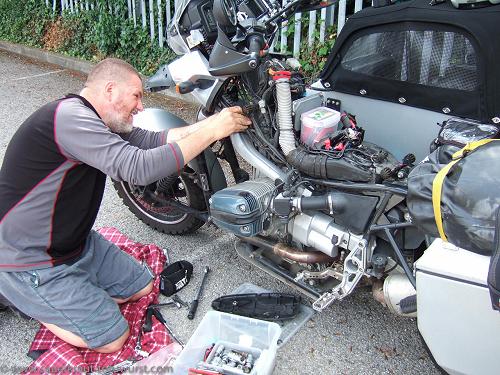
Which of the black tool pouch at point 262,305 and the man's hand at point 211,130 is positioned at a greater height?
the man's hand at point 211,130

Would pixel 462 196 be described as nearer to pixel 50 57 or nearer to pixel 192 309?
pixel 192 309

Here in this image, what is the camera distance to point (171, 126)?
3256 mm

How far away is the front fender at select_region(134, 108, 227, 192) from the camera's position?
3160mm

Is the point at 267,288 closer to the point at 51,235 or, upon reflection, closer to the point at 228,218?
the point at 228,218

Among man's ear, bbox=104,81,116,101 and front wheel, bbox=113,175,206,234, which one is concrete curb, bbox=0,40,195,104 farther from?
man's ear, bbox=104,81,116,101

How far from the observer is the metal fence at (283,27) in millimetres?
5539

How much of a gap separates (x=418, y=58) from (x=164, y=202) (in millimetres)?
1778

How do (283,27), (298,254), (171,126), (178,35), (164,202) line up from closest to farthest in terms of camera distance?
(298,254) → (178,35) → (171,126) → (164,202) → (283,27)

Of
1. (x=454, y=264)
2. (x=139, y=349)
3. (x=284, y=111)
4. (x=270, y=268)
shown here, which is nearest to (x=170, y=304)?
(x=139, y=349)

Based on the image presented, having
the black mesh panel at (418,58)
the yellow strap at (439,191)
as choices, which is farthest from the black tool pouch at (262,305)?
the black mesh panel at (418,58)

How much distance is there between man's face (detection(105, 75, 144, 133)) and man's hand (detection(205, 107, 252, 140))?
387 mm

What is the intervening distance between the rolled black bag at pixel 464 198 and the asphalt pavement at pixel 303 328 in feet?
3.22

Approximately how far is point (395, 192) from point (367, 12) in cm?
105

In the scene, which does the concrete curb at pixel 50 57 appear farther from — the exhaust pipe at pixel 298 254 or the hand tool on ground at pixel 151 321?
the exhaust pipe at pixel 298 254
